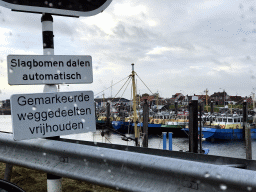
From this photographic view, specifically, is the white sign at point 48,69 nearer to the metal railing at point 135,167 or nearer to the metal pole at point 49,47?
the metal pole at point 49,47

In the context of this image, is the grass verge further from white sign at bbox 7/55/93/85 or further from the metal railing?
white sign at bbox 7/55/93/85

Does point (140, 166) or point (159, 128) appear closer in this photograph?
point (140, 166)

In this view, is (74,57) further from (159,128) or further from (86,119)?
(159,128)

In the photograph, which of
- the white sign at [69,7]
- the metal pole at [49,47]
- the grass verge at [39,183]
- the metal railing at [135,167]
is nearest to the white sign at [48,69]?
the metal pole at [49,47]

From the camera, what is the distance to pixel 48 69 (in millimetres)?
2803

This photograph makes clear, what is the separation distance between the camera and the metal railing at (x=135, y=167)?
159 cm

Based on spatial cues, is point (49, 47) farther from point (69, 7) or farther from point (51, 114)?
point (51, 114)

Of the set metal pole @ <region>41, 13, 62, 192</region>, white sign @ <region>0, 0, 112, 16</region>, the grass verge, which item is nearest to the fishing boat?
the grass verge

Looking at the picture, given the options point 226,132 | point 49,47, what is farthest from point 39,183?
point 226,132

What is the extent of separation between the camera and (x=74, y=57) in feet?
9.52

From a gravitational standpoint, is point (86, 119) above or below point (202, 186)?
above

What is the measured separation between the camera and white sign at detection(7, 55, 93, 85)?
2.70 meters

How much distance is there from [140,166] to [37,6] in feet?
6.60

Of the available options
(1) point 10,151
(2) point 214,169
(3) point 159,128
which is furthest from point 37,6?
(3) point 159,128
